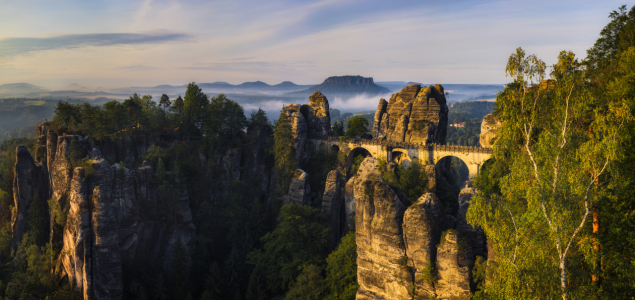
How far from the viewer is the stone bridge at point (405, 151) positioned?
154 feet

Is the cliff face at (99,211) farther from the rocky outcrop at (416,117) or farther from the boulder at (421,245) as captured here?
the rocky outcrop at (416,117)

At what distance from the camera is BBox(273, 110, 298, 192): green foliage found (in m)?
47.8

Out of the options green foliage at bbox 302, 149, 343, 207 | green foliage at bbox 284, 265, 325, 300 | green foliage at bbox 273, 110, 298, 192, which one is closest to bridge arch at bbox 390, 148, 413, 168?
green foliage at bbox 302, 149, 343, 207

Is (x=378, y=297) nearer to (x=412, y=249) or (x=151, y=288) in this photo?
(x=412, y=249)

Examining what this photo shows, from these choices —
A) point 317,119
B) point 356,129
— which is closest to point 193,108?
point 317,119

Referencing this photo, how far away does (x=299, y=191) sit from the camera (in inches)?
1674

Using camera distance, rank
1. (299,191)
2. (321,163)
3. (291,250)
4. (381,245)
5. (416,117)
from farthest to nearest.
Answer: (321,163) → (416,117) → (299,191) → (291,250) → (381,245)

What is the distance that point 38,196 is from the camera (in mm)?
39531

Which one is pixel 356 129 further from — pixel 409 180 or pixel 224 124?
pixel 224 124

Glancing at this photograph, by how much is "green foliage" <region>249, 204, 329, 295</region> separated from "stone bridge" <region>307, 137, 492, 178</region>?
2008 cm

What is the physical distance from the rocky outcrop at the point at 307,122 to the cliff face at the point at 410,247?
27.3 metres

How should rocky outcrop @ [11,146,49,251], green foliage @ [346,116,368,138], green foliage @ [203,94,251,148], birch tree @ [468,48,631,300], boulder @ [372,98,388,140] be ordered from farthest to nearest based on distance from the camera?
green foliage @ [346,116,368,138], boulder @ [372,98,388,140], green foliage @ [203,94,251,148], rocky outcrop @ [11,146,49,251], birch tree @ [468,48,631,300]

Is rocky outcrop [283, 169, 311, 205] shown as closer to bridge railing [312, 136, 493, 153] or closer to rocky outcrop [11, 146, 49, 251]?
bridge railing [312, 136, 493, 153]

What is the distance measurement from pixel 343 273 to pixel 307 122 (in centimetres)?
3183
